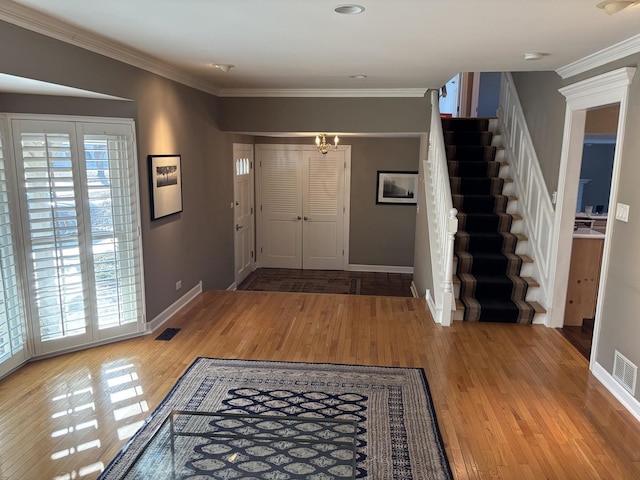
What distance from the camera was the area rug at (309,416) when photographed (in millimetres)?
2443

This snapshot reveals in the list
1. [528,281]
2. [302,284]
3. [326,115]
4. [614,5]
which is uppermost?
[614,5]

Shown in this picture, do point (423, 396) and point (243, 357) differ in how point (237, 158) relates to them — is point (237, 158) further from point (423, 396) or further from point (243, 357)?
point (423, 396)

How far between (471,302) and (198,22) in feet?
11.7

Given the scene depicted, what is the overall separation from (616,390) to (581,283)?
169 centimetres

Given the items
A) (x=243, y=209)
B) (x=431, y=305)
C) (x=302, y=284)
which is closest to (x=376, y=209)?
(x=302, y=284)

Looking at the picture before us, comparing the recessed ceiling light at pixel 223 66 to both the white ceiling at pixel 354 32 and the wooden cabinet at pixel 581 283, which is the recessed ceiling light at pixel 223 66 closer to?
the white ceiling at pixel 354 32

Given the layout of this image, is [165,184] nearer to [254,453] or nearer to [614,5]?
[254,453]

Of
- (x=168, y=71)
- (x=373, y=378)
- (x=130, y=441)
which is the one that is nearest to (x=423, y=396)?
(x=373, y=378)

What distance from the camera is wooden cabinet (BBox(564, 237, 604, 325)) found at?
15.4 ft

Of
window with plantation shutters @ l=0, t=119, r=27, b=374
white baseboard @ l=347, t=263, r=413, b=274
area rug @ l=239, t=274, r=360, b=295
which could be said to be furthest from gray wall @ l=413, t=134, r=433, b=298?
window with plantation shutters @ l=0, t=119, r=27, b=374

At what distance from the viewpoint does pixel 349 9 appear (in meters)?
2.52

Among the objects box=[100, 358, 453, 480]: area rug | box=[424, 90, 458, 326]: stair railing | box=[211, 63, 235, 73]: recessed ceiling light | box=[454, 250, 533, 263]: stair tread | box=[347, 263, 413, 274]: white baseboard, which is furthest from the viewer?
box=[347, 263, 413, 274]: white baseboard

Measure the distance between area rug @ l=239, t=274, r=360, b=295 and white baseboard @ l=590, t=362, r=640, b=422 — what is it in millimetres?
3922

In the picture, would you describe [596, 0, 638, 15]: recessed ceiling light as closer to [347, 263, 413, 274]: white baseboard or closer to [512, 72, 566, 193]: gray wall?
[512, 72, 566, 193]: gray wall
